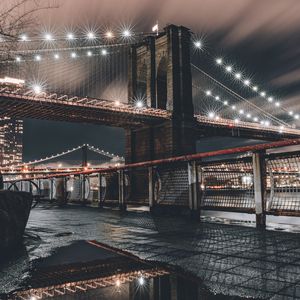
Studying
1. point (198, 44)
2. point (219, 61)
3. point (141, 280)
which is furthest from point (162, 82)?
point (141, 280)

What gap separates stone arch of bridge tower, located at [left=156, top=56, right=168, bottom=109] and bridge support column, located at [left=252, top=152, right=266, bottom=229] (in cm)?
3756

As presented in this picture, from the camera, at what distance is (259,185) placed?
424 cm

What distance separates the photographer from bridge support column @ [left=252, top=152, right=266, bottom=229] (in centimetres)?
415

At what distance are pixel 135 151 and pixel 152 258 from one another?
37.0 meters

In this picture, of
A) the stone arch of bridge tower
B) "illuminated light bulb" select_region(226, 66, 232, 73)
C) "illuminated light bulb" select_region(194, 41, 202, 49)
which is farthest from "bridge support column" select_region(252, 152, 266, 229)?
"illuminated light bulb" select_region(226, 66, 232, 73)

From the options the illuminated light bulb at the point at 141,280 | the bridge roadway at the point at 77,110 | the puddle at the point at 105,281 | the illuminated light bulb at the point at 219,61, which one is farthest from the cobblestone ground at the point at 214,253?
the illuminated light bulb at the point at 219,61

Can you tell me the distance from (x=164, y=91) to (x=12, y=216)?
134 feet

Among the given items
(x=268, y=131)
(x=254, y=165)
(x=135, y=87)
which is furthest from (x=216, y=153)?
(x=268, y=131)

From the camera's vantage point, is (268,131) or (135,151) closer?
(135,151)

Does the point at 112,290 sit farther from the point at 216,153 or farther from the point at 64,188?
the point at 64,188

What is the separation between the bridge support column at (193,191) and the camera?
5183 millimetres

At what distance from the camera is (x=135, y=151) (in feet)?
129

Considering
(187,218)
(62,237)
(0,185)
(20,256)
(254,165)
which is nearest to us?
(20,256)

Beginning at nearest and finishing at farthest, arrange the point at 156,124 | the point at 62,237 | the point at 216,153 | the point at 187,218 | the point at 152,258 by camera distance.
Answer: the point at 152,258 → the point at 62,237 → the point at 216,153 → the point at 187,218 → the point at 156,124
